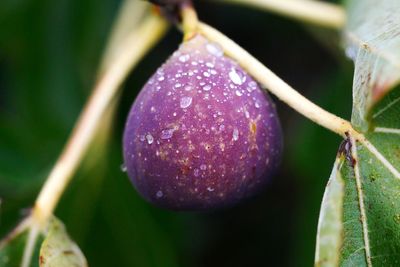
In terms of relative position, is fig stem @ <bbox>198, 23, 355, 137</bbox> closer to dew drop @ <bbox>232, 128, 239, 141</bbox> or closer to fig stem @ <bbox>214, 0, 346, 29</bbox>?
dew drop @ <bbox>232, 128, 239, 141</bbox>

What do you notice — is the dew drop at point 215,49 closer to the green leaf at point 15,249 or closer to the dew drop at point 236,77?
the dew drop at point 236,77

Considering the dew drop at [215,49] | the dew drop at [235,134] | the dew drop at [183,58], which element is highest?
the dew drop at [215,49]

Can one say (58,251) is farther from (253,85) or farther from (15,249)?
(253,85)

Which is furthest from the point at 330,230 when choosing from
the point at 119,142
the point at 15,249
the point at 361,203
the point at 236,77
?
the point at 119,142

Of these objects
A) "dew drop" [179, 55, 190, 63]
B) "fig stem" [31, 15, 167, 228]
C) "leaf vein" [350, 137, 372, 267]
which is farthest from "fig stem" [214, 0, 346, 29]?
"leaf vein" [350, 137, 372, 267]

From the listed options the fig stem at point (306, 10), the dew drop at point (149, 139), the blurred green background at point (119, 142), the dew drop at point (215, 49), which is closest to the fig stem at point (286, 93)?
the dew drop at point (215, 49)

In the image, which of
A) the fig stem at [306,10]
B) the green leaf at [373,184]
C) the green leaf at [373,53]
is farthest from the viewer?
the fig stem at [306,10]
